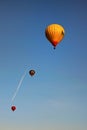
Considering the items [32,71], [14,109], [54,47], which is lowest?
[14,109]

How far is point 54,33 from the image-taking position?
12950 centimetres

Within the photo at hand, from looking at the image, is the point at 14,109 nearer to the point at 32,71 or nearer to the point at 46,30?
the point at 32,71

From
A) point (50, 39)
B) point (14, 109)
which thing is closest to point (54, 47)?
point (50, 39)

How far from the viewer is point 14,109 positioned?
163000mm

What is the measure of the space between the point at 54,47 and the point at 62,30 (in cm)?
584

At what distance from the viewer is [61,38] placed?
430ft

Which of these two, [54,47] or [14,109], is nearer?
[54,47]

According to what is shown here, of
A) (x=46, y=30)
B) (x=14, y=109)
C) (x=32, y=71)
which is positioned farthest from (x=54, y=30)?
(x=14, y=109)

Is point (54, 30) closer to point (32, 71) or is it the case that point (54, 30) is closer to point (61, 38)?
point (61, 38)

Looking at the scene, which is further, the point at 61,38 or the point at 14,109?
the point at 14,109

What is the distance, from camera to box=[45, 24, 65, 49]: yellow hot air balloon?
129 metres

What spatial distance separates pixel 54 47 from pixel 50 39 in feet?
8.46

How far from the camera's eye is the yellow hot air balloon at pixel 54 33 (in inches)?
5084

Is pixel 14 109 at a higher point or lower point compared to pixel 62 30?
lower
